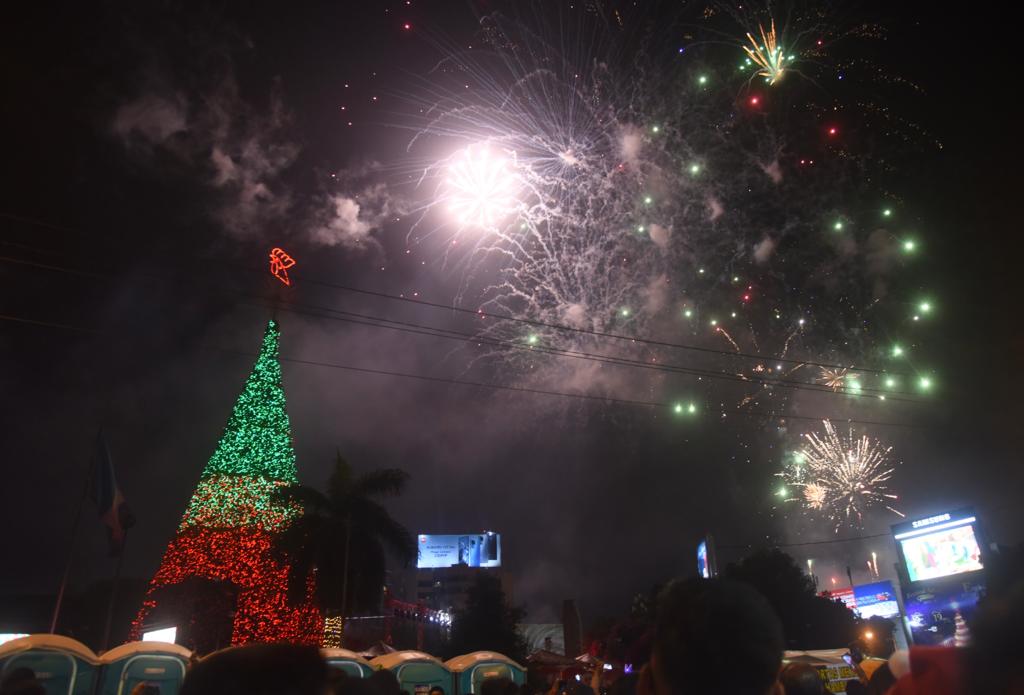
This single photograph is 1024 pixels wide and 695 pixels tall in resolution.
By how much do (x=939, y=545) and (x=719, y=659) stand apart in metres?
30.7

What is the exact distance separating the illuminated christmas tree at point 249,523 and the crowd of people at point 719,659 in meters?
25.4

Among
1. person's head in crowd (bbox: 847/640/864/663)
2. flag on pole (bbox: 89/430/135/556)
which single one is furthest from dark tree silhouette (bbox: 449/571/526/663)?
person's head in crowd (bbox: 847/640/864/663)

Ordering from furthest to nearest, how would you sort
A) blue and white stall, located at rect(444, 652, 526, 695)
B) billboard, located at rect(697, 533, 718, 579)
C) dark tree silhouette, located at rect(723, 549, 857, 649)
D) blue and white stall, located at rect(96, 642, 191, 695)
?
1. dark tree silhouette, located at rect(723, 549, 857, 649)
2. billboard, located at rect(697, 533, 718, 579)
3. blue and white stall, located at rect(444, 652, 526, 695)
4. blue and white stall, located at rect(96, 642, 191, 695)

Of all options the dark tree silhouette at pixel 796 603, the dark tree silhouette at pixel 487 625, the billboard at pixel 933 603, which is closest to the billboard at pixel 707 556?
the dark tree silhouette at pixel 796 603

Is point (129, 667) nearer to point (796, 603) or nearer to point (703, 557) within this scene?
point (703, 557)

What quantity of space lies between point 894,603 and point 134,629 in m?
64.7

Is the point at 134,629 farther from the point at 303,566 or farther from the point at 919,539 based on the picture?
the point at 919,539

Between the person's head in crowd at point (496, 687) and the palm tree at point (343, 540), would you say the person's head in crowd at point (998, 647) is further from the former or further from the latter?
the palm tree at point (343, 540)

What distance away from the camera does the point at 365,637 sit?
3834 centimetres

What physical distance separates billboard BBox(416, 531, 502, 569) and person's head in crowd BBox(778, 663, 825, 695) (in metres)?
91.5

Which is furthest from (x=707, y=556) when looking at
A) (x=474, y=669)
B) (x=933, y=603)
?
(x=474, y=669)

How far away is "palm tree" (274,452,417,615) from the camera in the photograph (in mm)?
27422

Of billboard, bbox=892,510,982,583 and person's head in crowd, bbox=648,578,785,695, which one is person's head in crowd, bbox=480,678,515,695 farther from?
billboard, bbox=892,510,982,583

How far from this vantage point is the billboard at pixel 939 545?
2472cm
